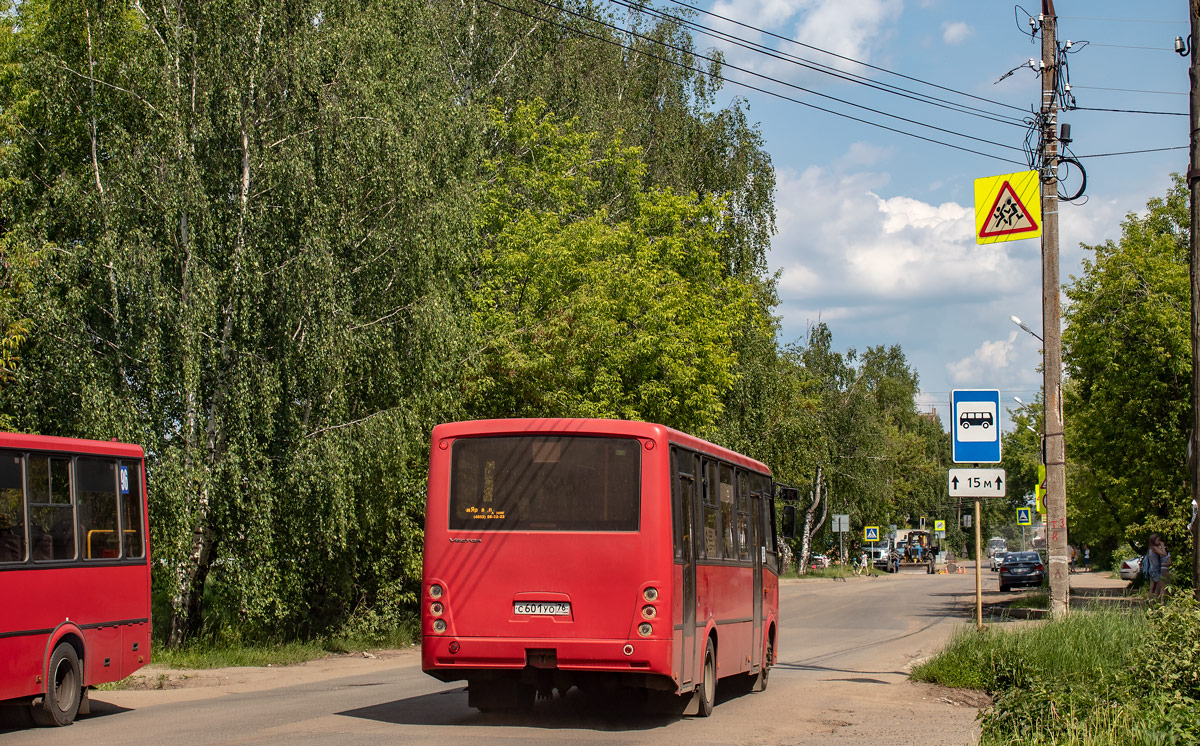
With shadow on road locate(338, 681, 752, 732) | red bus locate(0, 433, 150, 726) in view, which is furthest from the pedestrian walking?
red bus locate(0, 433, 150, 726)

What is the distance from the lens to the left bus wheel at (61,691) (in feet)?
39.8

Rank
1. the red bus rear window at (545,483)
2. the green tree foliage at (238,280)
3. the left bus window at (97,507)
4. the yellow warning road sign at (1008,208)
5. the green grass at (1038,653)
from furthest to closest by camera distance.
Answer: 1. the green tree foliage at (238,280)
2. the yellow warning road sign at (1008,208)
3. the left bus window at (97,507)
4. the green grass at (1038,653)
5. the red bus rear window at (545,483)

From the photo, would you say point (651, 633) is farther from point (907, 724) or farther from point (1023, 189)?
point (1023, 189)

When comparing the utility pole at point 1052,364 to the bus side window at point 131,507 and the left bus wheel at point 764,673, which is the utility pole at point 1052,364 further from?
the bus side window at point 131,507

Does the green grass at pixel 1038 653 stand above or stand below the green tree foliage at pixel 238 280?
below

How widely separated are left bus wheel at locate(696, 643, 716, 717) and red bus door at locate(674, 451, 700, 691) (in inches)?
21.5

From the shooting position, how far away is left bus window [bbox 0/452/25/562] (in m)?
11.7

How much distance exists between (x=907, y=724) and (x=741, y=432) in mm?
32551

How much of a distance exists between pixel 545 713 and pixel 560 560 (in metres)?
2.23

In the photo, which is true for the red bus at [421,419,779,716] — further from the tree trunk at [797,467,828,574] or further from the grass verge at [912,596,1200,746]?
the tree trunk at [797,467,828,574]

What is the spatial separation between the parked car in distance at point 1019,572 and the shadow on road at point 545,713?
129 feet

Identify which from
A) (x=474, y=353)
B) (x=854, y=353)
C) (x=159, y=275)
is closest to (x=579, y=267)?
(x=474, y=353)

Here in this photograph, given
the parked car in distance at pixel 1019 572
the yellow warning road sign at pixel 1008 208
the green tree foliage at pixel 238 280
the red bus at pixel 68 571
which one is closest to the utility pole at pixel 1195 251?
the yellow warning road sign at pixel 1008 208

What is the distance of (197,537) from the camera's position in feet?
73.2
